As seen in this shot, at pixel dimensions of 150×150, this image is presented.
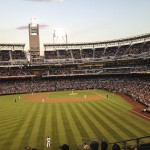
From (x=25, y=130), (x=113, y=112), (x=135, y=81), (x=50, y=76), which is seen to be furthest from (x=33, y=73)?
(x=25, y=130)

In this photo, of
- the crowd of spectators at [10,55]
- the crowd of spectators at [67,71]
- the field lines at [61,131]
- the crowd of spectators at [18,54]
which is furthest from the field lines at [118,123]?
the crowd of spectators at [18,54]

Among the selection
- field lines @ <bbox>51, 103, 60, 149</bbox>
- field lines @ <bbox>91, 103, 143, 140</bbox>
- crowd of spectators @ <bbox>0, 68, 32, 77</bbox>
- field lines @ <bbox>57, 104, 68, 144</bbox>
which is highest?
crowd of spectators @ <bbox>0, 68, 32, 77</bbox>

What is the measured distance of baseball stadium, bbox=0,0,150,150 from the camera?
25.8 metres

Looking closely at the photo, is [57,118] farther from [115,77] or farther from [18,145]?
[115,77]

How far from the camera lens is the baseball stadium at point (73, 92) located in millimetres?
25750

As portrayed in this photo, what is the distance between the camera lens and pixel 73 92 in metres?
67.8

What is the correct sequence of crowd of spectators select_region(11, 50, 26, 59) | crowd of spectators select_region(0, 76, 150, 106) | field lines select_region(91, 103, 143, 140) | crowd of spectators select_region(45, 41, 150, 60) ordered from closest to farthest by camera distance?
field lines select_region(91, 103, 143, 140), crowd of spectators select_region(0, 76, 150, 106), crowd of spectators select_region(45, 41, 150, 60), crowd of spectators select_region(11, 50, 26, 59)

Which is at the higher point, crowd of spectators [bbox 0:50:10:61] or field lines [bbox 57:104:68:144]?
crowd of spectators [bbox 0:50:10:61]

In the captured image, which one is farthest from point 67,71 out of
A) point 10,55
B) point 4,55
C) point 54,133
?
point 54,133

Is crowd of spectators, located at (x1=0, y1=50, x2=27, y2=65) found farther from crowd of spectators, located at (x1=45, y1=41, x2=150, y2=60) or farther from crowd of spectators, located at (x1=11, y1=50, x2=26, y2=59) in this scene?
crowd of spectators, located at (x1=45, y1=41, x2=150, y2=60)

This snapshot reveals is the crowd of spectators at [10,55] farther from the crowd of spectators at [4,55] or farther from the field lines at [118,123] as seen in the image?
the field lines at [118,123]

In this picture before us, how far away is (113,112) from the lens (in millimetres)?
36000

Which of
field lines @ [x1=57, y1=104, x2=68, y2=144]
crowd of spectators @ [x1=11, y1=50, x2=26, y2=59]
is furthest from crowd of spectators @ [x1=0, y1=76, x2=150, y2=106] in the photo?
field lines @ [x1=57, y1=104, x2=68, y2=144]

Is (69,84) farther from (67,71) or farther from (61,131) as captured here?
(61,131)
